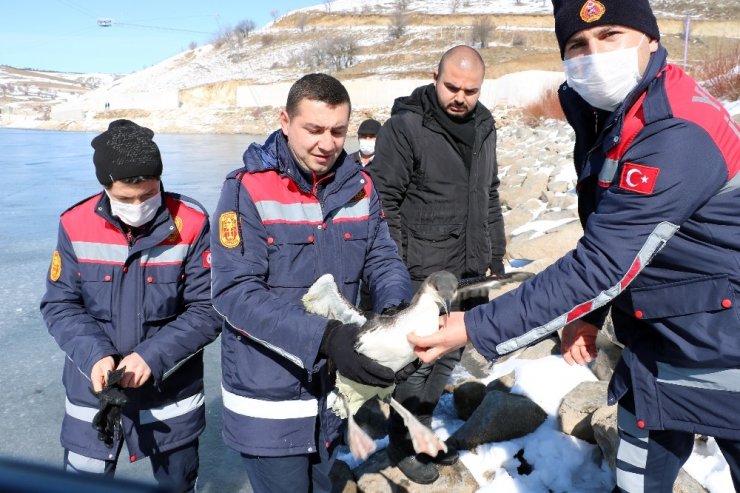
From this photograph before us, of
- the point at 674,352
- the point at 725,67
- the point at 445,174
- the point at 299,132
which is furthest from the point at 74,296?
the point at 725,67

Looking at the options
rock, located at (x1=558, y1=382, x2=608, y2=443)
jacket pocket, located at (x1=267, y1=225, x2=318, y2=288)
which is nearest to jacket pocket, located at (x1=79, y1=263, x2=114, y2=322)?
jacket pocket, located at (x1=267, y1=225, x2=318, y2=288)

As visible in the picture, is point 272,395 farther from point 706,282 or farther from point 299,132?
point 706,282

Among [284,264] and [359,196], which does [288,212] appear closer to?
[284,264]

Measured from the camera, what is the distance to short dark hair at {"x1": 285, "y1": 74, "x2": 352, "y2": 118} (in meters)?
2.19

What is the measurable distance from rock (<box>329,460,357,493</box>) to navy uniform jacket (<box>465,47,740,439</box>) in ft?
5.68

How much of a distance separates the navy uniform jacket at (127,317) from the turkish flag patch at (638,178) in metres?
1.79

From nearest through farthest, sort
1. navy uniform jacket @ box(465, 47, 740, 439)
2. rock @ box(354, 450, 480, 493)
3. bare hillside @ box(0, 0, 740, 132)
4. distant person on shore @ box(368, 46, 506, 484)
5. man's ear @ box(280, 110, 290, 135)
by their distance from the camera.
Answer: navy uniform jacket @ box(465, 47, 740, 439)
man's ear @ box(280, 110, 290, 135)
rock @ box(354, 450, 480, 493)
distant person on shore @ box(368, 46, 506, 484)
bare hillside @ box(0, 0, 740, 132)

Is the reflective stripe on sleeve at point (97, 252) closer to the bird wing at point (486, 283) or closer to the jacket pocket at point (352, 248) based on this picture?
the jacket pocket at point (352, 248)

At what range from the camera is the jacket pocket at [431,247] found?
11.3 ft

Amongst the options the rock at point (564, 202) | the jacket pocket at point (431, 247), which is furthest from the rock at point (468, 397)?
the rock at point (564, 202)

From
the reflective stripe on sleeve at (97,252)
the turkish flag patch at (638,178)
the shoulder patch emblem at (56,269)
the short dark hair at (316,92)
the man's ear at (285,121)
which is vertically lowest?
the shoulder patch emblem at (56,269)

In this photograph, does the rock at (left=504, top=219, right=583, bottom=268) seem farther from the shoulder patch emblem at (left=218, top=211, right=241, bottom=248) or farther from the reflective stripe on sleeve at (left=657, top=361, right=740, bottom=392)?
the shoulder patch emblem at (left=218, top=211, right=241, bottom=248)

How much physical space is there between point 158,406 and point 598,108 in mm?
2147

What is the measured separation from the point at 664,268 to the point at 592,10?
851 millimetres
